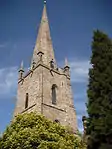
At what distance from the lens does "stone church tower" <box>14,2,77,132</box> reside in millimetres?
38625

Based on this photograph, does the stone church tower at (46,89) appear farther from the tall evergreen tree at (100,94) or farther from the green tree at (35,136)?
the tall evergreen tree at (100,94)

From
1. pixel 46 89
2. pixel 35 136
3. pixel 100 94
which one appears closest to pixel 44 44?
pixel 46 89

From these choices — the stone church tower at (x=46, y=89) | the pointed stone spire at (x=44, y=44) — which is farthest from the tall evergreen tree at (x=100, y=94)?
the pointed stone spire at (x=44, y=44)

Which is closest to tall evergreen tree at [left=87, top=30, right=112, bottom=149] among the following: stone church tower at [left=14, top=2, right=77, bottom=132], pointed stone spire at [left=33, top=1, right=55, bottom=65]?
stone church tower at [left=14, top=2, right=77, bottom=132]

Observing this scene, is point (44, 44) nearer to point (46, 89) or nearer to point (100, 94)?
point (46, 89)

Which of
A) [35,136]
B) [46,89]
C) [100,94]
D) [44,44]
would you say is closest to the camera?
[100,94]

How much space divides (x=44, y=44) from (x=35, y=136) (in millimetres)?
27329

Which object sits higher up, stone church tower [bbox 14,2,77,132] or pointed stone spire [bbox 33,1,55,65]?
pointed stone spire [bbox 33,1,55,65]

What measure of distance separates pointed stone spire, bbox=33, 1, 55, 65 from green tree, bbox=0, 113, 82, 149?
19.9 meters

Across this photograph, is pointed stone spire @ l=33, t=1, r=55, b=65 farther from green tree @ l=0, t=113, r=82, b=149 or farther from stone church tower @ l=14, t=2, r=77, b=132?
green tree @ l=0, t=113, r=82, b=149

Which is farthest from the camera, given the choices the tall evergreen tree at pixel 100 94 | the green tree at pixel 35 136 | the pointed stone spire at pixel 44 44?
the pointed stone spire at pixel 44 44

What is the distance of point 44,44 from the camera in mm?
48438

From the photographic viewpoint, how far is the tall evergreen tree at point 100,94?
37.7ft

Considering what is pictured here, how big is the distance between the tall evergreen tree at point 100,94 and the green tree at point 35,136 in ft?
34.8
